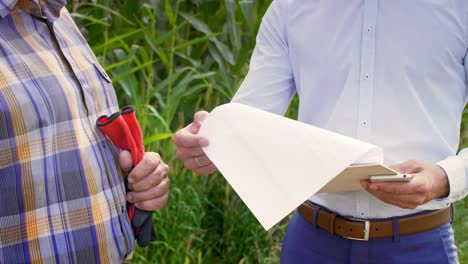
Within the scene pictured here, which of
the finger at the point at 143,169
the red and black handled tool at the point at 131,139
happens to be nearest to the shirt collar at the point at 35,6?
the red and black handled tool at the point at 131,139

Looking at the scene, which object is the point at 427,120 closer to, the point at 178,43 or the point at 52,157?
the point at 52,157

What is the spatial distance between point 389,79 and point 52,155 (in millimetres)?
782

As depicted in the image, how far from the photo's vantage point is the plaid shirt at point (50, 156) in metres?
1.44

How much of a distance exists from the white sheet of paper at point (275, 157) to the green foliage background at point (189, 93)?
1241mm

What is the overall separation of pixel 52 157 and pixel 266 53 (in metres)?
0.72

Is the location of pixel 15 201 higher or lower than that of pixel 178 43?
higher

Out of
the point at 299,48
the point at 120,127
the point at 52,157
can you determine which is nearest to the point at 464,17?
the point at 299,48

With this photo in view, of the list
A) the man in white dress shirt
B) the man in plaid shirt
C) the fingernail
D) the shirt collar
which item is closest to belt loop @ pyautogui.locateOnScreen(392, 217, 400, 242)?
the man in white dress shirt

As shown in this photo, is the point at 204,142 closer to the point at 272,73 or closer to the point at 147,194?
the point at 147,194

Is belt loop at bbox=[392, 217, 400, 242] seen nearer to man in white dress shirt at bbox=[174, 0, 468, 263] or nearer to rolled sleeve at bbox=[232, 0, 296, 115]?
man in white dress shirt at bbox=[174, 0, 468, 263]

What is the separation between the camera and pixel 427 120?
175 centimetres

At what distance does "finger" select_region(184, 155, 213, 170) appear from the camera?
1.83m

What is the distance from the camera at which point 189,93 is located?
10.5 ft

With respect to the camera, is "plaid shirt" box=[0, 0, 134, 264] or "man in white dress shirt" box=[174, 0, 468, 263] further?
"man in white dress shirt" box=[174, 0, 468, 263]
